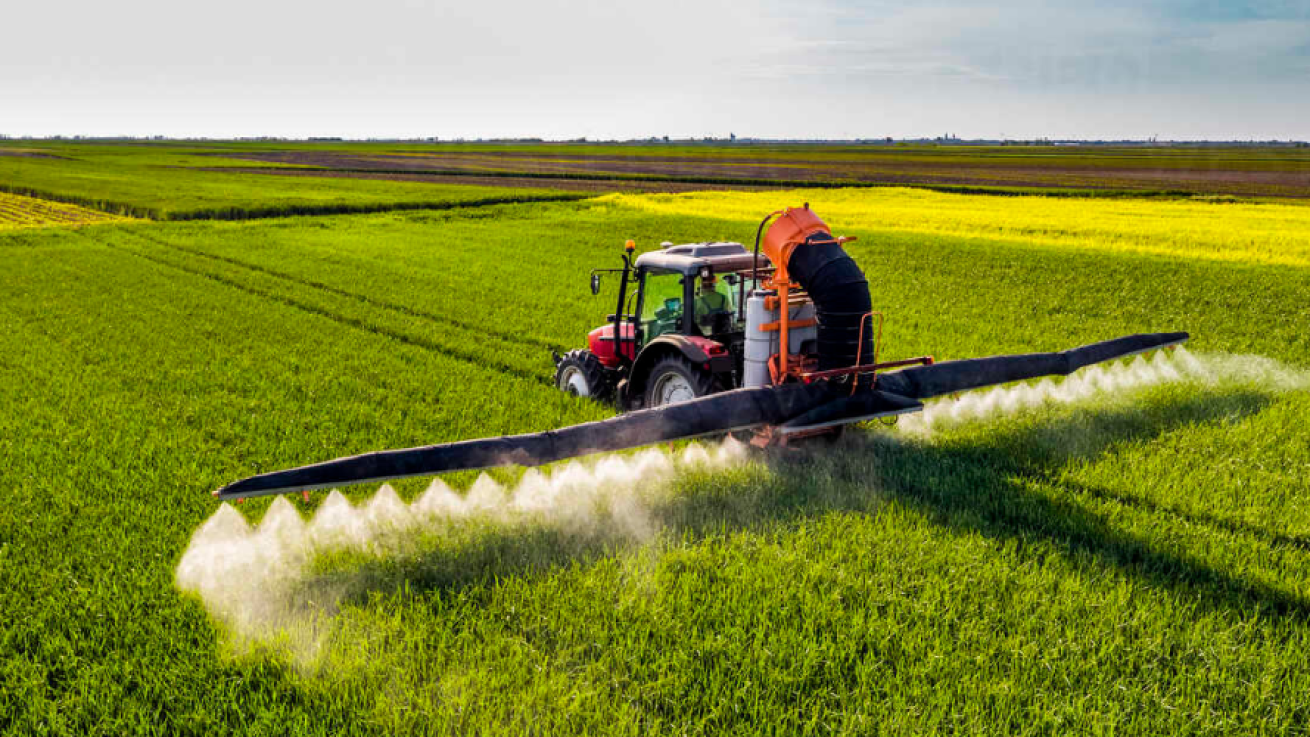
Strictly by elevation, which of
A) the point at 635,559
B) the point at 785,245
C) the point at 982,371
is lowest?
the point at 635,559

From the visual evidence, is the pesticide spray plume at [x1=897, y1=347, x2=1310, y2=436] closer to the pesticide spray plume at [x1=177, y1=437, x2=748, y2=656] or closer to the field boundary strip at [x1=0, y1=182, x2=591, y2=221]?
the pesticide spray plume at [x1=177, y1=437, x2=748, y2=656]

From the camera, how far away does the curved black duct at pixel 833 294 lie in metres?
7.75

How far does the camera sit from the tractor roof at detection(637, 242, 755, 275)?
9.00m

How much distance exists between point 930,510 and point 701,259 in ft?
11.8

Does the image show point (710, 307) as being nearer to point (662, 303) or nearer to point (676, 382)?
point (662, 303)

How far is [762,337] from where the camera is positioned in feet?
27.2

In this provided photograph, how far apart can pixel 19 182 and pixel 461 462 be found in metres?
75.2

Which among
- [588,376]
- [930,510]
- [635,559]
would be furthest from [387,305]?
[930,510]

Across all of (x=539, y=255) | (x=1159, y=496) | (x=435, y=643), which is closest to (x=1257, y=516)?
(x=1159, y=496)

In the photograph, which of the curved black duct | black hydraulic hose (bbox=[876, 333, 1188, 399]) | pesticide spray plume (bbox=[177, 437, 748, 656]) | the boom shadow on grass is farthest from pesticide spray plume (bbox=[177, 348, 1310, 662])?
the curved black duct

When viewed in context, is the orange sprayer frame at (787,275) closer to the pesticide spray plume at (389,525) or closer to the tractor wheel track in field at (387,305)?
the pesticide spray plume at (389,525)

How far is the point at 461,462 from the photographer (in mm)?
6336

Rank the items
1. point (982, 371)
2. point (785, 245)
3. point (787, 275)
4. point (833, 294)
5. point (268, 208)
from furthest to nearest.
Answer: point (268, 208), point (982, 371), point (787, 275), point (785, 245), point (833, 294)

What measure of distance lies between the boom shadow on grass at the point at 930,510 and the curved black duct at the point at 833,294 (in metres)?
1.17
